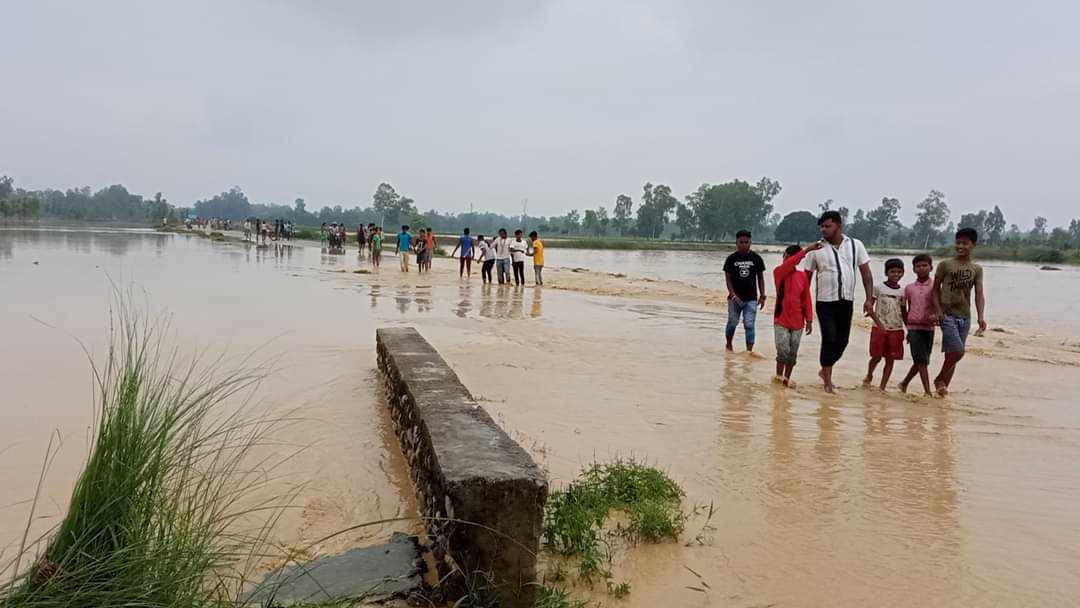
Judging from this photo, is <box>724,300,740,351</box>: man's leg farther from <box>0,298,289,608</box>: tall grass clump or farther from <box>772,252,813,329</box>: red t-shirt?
<box>0,298,289,608</box>: tall grass clump

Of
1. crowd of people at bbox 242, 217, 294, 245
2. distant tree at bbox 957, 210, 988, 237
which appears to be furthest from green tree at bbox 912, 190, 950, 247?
crowd of people at bbox 242, 217, 294, 245

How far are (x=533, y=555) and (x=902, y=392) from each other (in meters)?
5.49

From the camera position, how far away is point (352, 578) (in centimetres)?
274

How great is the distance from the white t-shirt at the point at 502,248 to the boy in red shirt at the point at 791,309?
1074cm

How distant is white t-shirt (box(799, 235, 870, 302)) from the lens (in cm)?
629

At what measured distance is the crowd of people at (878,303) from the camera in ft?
20.9

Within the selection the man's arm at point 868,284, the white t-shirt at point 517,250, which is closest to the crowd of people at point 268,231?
the white t-shirt at point 517,250

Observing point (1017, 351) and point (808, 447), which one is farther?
point (1017, 351)

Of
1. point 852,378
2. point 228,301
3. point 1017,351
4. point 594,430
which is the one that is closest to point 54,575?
point 594,430

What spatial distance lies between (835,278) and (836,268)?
0.09 m

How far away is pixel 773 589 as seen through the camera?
9.25ft

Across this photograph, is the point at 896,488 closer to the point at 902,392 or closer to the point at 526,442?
the point at 526,442

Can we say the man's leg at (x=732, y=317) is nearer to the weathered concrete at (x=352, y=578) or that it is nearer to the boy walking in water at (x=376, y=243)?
the weathered concrete at (x=352, y=578)

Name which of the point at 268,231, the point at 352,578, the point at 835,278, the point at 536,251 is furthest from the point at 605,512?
the point at 268,231
